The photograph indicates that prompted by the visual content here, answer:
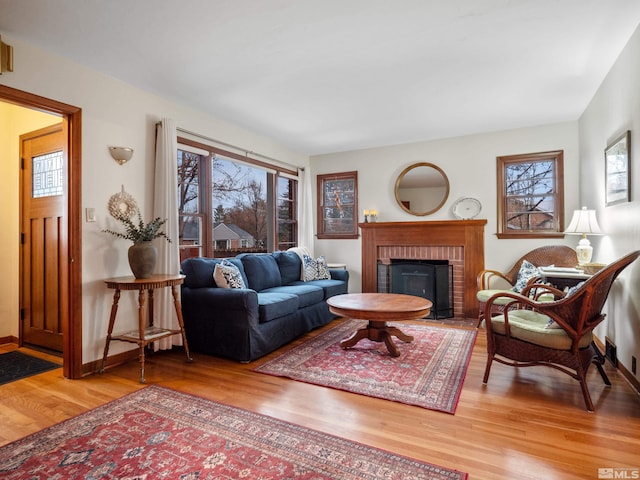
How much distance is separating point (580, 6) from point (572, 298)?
1.84 metres

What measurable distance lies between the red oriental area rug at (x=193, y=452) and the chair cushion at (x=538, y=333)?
124 cm

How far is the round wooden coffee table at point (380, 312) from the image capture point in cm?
316

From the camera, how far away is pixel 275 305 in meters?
3.45

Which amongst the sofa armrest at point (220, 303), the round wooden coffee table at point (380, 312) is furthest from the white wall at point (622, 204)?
the sofa armrest at point (220, 303)

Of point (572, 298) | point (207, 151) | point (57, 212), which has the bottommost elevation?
point (572, 298)

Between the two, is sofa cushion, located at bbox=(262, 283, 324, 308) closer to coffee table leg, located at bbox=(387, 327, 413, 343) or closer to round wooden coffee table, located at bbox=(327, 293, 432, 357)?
round wooden coffee table, located at bbox=(327, 293, 432, 357)

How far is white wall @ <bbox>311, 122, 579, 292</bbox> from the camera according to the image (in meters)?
4.61

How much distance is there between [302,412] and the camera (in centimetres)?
227

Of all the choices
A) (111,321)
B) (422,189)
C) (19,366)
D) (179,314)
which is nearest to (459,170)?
(422,189)

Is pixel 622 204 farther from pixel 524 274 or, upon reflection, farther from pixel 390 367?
pixel 390 367

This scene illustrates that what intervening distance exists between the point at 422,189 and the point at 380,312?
9.36ft

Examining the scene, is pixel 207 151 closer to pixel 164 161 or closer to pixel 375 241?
pixel 164 161

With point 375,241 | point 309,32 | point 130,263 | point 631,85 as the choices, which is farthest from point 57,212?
point 631,85

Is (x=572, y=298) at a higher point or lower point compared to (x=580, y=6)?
lower
